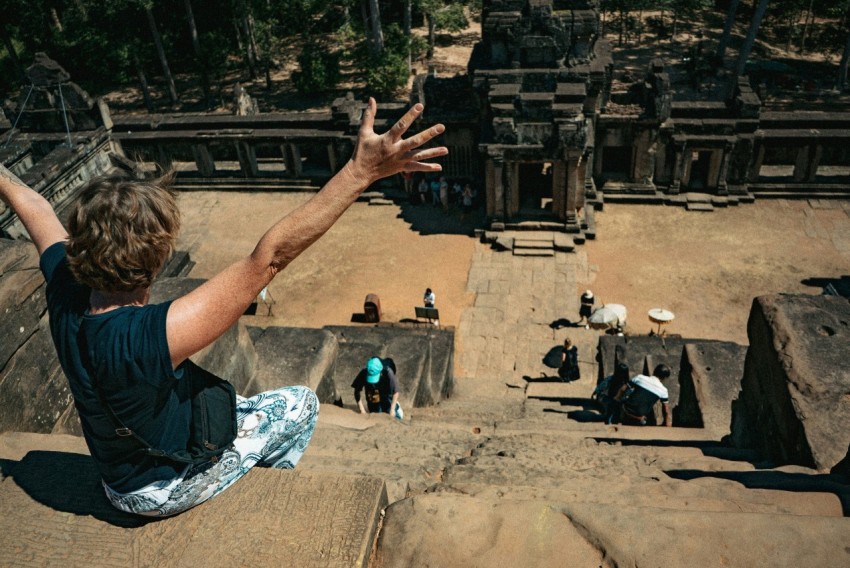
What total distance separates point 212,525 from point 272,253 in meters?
1.89

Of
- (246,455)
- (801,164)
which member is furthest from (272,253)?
(801,164)

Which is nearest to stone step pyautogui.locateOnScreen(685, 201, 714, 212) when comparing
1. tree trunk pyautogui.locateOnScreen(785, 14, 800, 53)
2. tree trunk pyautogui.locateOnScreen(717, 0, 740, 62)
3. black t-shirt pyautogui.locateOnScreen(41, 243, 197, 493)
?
tree trunk pyautogui.locateOnScreen(717, 0, 740, 62)

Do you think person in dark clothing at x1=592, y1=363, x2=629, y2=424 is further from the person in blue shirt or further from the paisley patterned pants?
the person in blue shirt

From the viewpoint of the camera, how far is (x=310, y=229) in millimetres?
3469

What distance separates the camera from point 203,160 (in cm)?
2555

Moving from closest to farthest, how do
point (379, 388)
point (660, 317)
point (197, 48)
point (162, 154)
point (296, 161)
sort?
point (379, 388)
point (660, 317)
point (296, 161)
point (162, 154)
point (197, 48)

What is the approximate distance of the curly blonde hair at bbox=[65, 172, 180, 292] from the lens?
3248 millimetres

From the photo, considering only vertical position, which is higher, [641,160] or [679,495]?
[679,495]

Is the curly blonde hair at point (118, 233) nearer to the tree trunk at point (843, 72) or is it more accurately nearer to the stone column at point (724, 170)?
the stone column at point (724, 170)

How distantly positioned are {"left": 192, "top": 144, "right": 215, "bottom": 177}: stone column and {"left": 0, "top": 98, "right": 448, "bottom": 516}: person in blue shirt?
73.3 ft

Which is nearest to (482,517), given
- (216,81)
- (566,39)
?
(566,39)

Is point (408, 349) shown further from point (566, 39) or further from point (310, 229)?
point (566, 39)

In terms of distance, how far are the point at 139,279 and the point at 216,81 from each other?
3715cm

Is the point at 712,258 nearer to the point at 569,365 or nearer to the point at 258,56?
the point at 569,365
